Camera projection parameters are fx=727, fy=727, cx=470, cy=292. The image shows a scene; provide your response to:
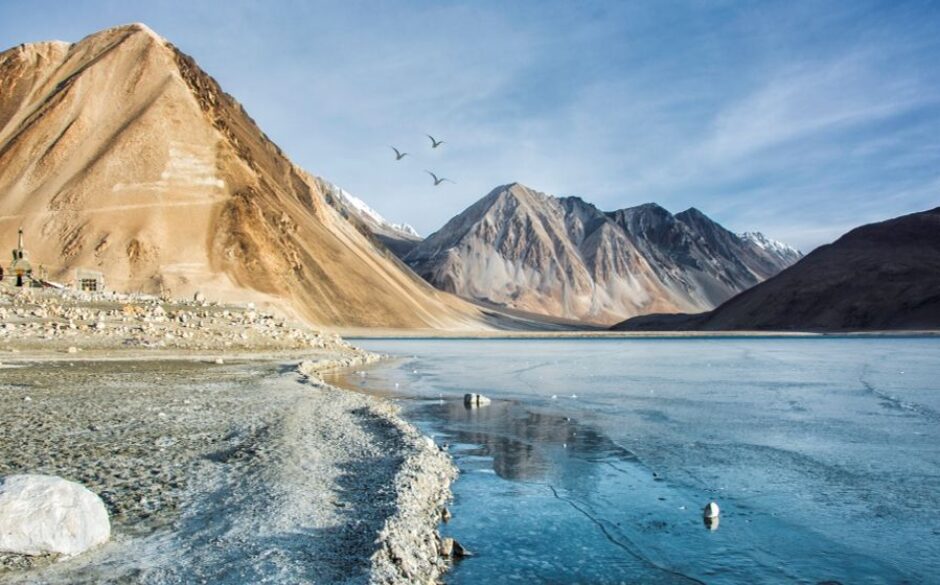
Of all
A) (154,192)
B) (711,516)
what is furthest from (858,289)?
(711,516)

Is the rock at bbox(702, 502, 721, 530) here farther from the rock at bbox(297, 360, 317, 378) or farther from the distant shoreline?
the distant shoreline

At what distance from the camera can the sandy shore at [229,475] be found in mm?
6395

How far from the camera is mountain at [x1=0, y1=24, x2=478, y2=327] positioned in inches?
2859

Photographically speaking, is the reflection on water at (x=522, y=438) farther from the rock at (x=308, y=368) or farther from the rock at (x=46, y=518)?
the rock at (x=308, y=368)

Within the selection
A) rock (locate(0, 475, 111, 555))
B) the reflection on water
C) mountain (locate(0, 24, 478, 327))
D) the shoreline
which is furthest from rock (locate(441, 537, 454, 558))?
mountain (locate(0, 24, 478, 327))

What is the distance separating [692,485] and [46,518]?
890cm

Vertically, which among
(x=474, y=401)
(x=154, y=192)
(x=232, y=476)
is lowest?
(x=474, y=401)

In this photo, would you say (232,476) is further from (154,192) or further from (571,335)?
(571,335)

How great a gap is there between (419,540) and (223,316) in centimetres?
3336

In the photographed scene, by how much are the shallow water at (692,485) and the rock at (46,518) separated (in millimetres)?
3478

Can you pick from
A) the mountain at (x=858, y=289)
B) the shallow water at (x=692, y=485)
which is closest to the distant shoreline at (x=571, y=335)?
the mountain at (x=858, y=289)

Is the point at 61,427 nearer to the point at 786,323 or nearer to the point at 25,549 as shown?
the point at 25,549

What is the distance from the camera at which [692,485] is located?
37.6 ft

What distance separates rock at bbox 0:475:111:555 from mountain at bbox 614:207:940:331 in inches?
4591
